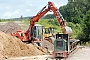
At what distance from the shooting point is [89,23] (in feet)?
193

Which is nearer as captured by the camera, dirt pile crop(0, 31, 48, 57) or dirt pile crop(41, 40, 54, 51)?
dirt pile crop(0, 31, 48, 57)

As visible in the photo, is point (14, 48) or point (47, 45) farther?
point (47, 45)

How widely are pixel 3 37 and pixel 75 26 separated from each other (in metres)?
53.2

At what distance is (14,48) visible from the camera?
99.7 ft

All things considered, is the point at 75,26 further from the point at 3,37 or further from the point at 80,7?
the point at 3,37

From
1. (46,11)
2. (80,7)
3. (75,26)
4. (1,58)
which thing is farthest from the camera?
(80,7)

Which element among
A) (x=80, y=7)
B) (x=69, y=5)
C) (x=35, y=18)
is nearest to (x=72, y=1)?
(x=69, y=5)

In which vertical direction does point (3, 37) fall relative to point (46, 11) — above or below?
below

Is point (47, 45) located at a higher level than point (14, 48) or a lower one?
lower

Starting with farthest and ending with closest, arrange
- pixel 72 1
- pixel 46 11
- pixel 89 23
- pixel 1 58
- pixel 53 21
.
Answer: pixel 72 1 → pixel 53 21 → pixel 89 23 → pixel 46 11 → pixel 1 58

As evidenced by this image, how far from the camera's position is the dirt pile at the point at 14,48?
29.4m

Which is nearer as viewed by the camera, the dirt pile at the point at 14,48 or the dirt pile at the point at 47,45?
the dirt pile at the point at 14,48

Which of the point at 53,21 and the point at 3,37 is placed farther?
the point at 53,21

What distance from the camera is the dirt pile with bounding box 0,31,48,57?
96.4ft
